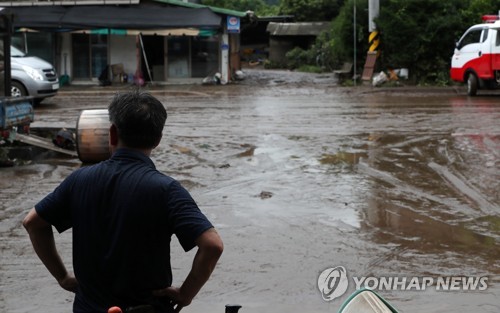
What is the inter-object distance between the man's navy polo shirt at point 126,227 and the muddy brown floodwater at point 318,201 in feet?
9.24

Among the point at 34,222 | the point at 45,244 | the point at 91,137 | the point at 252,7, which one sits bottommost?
the point at 91,137

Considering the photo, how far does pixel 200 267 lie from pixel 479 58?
21.8 meters

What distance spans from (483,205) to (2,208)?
5434 millimetres

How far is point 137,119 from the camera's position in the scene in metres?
3.27

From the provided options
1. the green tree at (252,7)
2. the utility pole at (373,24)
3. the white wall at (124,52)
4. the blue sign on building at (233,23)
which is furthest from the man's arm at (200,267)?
the green tree at (252,7)

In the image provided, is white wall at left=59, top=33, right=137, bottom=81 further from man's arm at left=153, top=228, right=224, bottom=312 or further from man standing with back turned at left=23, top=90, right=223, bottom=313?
man's arm at left=153, top=228, right=224, bottom=312

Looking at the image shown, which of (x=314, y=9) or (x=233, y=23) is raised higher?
(x=314, y=9)

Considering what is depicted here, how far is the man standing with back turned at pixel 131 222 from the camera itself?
10.4ft

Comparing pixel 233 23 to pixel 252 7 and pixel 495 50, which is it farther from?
pixel 252 7

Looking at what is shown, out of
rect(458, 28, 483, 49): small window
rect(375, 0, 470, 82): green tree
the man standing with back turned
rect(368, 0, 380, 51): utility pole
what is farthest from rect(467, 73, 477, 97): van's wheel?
the man standing with back turned

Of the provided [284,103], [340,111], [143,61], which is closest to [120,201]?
[340,111]

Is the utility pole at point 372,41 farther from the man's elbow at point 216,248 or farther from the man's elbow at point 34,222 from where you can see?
the man's elbow at point 216,248

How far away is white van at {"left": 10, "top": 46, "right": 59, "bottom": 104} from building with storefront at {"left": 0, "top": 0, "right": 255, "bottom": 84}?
7.83 m

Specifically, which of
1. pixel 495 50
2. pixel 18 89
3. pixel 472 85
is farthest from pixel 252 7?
pixel 18 89
